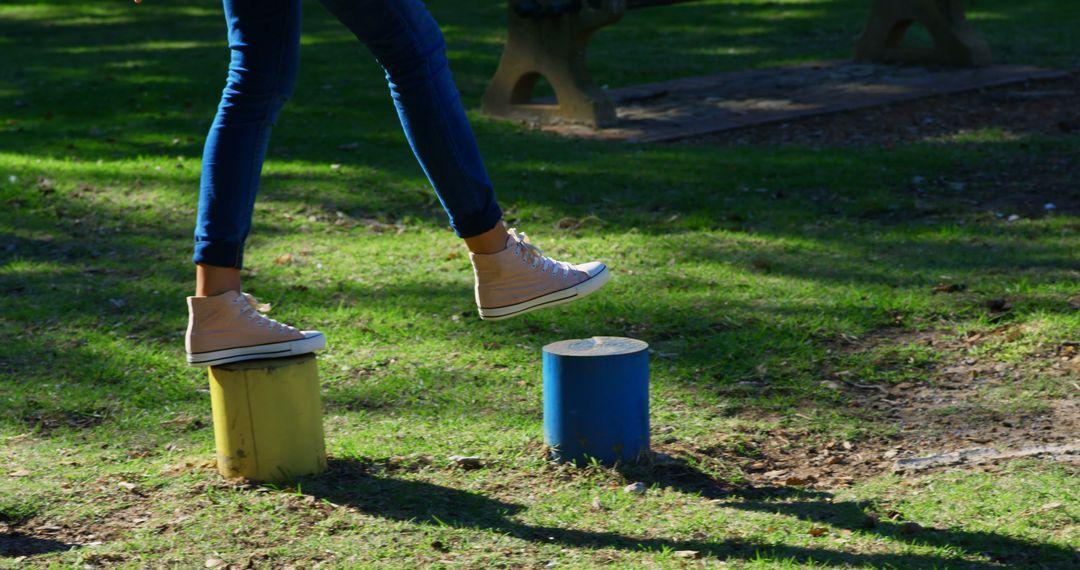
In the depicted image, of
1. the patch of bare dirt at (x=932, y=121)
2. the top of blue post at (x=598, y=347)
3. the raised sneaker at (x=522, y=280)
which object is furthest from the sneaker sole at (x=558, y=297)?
the patch of bare dirt at (x=932, y=121)

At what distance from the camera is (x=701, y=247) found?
5836 millimetres

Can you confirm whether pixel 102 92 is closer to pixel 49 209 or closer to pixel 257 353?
pixel 49 209

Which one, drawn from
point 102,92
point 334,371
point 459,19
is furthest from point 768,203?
point 459,19

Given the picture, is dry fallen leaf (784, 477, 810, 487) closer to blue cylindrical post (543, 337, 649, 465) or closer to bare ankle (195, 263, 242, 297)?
blue cylindrical post (543, 337, 649, 465)

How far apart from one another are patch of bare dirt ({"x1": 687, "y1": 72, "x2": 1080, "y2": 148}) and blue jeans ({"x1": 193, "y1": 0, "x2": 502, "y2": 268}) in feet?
16.6

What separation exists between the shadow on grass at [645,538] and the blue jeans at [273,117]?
26.1 inches

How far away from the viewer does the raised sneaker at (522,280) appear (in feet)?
11.2

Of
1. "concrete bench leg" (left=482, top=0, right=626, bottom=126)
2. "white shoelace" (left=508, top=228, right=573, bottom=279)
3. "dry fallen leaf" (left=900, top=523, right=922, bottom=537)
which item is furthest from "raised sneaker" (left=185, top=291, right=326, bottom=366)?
"concrete bench leg" (left=482, top=0, right=626, bottom=126)

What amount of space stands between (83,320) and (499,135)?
3.79 meters

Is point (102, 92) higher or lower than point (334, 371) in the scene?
higher

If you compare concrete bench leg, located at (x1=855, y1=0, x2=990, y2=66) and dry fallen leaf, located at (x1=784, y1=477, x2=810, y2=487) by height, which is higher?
concrete bench leg, located at (x1=855, y1=0, x2=990, y2=66)

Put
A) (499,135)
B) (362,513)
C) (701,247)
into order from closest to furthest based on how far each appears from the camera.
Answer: (362,513) → (701,247) → (499,135)

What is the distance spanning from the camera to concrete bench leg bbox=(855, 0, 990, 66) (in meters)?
10.1

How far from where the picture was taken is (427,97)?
3.12m
